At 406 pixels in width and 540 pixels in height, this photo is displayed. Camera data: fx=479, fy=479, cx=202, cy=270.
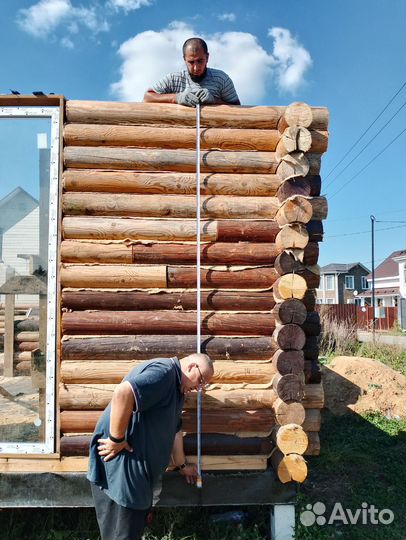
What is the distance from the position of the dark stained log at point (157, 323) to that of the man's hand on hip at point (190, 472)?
4.18 feet

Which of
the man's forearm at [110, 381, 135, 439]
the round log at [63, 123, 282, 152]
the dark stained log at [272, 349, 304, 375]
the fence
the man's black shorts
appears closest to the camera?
the man's forearm at [110, 381, 135, 439]

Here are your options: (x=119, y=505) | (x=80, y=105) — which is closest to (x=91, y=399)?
(x=119, y=505)

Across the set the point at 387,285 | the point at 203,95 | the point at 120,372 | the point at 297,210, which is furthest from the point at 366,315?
the point at 120,372

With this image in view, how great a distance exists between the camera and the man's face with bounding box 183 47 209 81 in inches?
203

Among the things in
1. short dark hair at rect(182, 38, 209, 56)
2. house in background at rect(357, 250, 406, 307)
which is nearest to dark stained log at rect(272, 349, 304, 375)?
short dark hair at rect(182, 38, 209, 56)

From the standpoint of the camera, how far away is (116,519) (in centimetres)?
358

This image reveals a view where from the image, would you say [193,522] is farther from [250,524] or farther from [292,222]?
[292,222]

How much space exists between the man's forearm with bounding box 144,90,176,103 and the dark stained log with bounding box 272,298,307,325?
2495mm

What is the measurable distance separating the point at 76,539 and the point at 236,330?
2.66 metres

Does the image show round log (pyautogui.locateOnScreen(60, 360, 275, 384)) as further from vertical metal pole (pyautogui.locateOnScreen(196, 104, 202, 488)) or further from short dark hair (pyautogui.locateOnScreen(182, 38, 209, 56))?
short dark hair (pyautogui.locateOnScreen(182, 38, 209, 56))

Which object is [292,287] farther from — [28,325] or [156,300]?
[28,325]

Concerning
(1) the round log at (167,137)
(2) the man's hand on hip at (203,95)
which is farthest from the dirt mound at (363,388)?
(2) the man's hand on hip at (203,95)

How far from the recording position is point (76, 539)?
15.9 ft

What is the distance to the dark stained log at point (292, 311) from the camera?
458 centimetres
